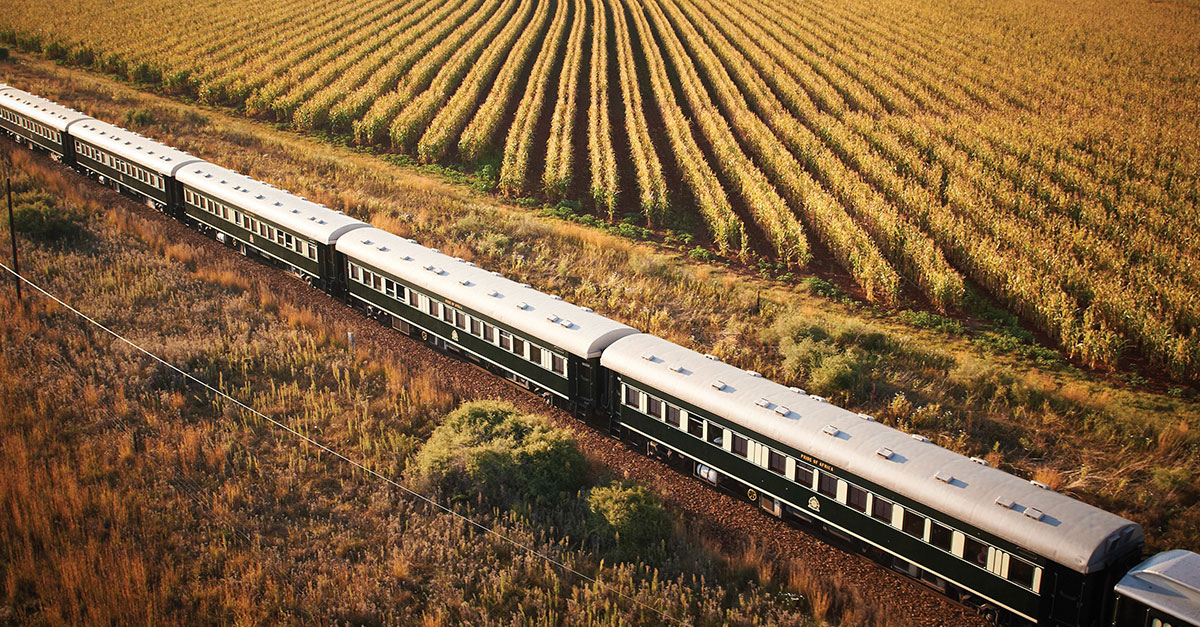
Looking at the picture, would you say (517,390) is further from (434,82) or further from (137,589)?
(434,82)

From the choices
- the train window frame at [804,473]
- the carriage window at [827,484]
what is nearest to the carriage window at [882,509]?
the carriage window at [827,484]

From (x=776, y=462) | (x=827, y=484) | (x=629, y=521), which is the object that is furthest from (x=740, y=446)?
(x=629, y=521)

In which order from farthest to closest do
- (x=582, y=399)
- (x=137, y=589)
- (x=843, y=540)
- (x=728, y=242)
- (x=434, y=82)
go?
(x=434, y=82), (x=728, y=242), (x=582, y=399), (x=843, y=540), (x=137, y=589)

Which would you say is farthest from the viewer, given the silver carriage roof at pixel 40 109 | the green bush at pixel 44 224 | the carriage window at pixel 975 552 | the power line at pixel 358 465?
the silver carriage roof at pixel 40 109

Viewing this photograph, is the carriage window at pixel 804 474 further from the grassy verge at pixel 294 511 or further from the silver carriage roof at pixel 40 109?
the silver carriage roof at pixel 40 109

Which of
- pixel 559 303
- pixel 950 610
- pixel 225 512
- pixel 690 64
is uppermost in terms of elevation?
pixel 690 64

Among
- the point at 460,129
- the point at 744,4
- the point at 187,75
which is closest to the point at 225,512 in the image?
the point at 460,129
